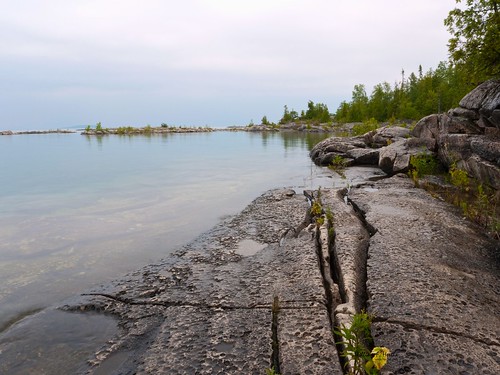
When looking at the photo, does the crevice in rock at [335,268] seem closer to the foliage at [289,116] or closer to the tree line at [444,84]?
the tree line at [444,84]

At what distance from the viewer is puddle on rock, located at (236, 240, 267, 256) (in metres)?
6.52

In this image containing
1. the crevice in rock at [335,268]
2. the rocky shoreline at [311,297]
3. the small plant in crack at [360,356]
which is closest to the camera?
the small plant in crack at [360,356]

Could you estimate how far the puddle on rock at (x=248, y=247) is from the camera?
652cm

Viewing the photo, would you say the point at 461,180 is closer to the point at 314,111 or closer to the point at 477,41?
the point at 477,41

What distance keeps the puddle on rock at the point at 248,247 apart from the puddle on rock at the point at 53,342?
9.03ft

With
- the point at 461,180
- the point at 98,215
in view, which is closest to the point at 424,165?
the point at 461,180

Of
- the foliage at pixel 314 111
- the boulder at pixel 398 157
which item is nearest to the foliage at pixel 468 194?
the boulder at pixel 398 157

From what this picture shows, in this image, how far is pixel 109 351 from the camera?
3.73 m

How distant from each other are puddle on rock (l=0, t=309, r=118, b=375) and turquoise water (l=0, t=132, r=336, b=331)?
0.38 meters

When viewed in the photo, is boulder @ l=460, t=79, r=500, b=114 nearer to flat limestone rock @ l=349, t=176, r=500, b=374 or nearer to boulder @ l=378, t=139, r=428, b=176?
boulder @ l=378, t=139, r=428, b=176

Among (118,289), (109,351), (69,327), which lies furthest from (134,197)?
(109,351)

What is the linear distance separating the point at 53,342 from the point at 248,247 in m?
3.68

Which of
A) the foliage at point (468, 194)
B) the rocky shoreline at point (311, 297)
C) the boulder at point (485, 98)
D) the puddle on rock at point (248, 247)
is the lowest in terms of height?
the puddle on rock at point (248, 247)

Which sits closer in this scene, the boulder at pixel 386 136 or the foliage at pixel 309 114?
the boulder at pixel 386 136
